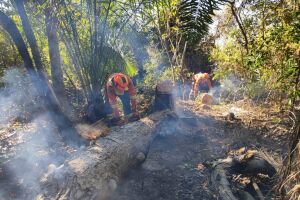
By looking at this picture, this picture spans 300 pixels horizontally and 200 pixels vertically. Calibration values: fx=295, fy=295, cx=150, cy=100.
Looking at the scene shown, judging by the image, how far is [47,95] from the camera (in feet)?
19.3

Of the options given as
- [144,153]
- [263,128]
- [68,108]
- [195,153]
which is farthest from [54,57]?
[263,128]

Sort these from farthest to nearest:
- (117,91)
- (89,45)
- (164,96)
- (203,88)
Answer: (203,88), (89,45), (164,96), (117,91)

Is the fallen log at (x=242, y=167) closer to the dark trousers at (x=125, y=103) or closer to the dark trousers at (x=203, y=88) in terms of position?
the dark trousers at (x=125, y=103)

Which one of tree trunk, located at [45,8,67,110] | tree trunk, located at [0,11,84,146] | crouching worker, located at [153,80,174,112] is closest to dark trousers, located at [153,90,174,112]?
crouching worker, located at [153,80,174,112]

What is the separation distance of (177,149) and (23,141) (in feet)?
11.4

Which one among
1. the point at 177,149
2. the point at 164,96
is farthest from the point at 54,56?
the point at 177,149

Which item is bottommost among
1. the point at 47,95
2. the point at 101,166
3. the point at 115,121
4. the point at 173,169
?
the point at 173,169

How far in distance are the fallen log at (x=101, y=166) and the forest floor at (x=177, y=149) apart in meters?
0.22

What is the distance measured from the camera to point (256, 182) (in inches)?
169

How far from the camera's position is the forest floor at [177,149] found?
4.34 meters

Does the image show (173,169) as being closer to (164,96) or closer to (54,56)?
(164,96)

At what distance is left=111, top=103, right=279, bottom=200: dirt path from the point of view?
4250 mm

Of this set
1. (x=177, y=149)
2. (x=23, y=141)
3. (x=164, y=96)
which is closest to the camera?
(x=177, y=149)

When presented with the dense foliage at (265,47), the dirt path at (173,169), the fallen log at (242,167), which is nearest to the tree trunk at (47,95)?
the dirt path at (173,169)
